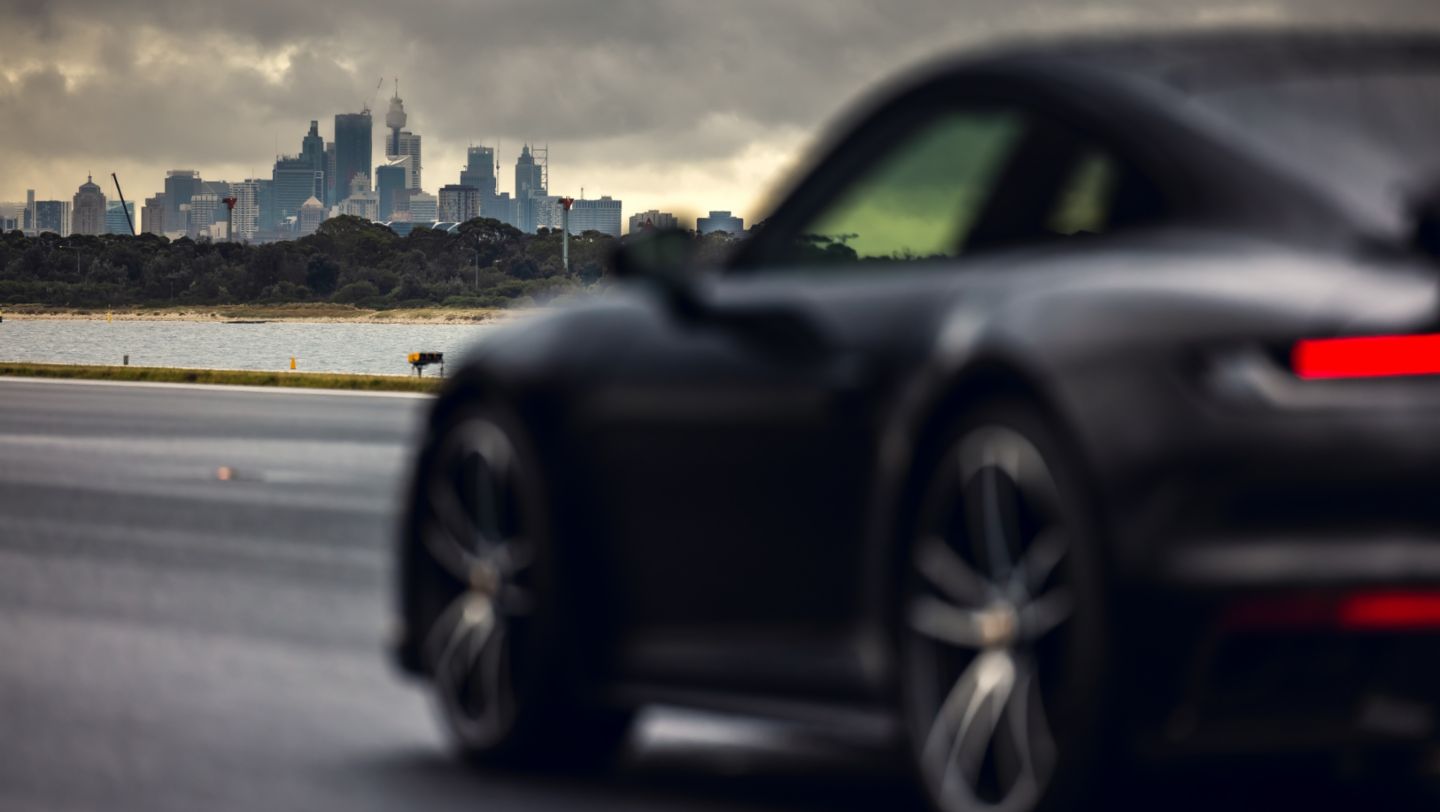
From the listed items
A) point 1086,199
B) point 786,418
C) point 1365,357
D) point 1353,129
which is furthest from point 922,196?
point 1365,357

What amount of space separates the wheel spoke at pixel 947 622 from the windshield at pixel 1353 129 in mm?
1053

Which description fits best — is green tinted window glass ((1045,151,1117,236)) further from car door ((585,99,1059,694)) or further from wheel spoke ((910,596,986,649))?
wheel spoke ((910,596,986,649))

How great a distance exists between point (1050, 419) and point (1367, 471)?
594mm

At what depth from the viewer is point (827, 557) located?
596cm

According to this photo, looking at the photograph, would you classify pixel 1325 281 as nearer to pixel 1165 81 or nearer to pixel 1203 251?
pixel 1203 251

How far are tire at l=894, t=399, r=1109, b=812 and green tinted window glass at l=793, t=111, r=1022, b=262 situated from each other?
31.1 inches

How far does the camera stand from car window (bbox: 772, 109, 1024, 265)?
6.06m

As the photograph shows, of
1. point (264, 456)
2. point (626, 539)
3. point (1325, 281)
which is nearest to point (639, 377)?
point (626, 539)

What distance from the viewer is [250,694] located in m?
9.02

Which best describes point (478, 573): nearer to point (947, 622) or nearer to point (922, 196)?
point (922, 196)

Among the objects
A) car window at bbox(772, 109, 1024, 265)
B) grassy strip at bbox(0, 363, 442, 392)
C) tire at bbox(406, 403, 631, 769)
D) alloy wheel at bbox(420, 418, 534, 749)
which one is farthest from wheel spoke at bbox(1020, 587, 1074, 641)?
grassy strip at bbox(0, 363, 442, 392)

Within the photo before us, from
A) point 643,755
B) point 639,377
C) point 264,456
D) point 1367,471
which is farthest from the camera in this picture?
point 264,456

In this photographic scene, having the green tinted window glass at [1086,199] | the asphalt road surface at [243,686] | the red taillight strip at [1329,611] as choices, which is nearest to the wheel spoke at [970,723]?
the red taillight strip at [1329,611]

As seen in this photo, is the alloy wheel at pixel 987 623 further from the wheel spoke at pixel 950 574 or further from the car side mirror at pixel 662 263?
the car side mirror at pixel 662 263
